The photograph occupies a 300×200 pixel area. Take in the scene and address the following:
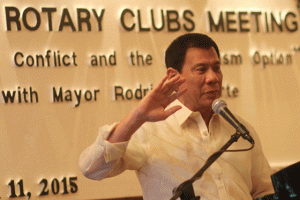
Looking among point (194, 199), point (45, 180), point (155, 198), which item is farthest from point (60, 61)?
point (194, 199)

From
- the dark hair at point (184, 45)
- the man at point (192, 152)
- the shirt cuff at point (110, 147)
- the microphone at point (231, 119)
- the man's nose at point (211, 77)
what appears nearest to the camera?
the microphone at point (231, 119)

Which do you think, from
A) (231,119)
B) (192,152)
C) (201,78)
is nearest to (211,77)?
(201,78)

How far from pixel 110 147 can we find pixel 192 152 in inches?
21.7

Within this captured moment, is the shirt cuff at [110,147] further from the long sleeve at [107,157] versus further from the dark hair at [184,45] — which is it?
the dark hair at [184,45]

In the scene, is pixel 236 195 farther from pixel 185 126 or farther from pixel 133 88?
pixel 133 88

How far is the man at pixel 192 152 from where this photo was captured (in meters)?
2.27

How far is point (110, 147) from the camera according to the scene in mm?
1964

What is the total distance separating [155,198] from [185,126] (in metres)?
0.41

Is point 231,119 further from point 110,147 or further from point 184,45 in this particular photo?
point 184,45

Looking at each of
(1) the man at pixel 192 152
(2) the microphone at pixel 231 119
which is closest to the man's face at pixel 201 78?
(1) the man at pixel 192 152

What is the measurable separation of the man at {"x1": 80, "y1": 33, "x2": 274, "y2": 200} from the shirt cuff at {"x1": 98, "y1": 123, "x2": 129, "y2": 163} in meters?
0.04

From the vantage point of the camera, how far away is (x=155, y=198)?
232 centimetres

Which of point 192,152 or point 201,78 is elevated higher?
point 201,78

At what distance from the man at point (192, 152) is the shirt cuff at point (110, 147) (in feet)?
0.13
